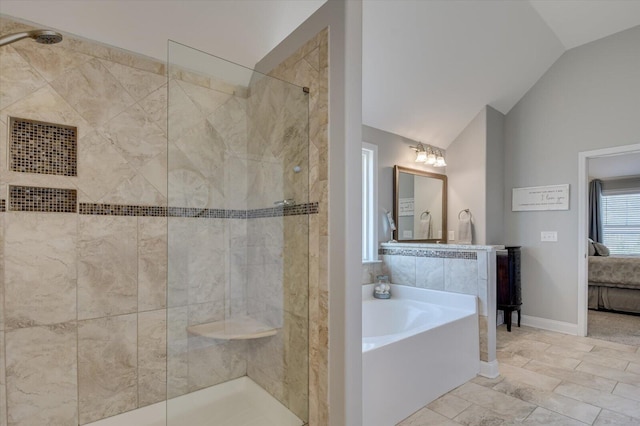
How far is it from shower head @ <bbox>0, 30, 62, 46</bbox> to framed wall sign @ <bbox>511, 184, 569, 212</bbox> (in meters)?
4.66

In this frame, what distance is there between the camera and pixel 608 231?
7.16 m

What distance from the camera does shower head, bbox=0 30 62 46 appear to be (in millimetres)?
1259

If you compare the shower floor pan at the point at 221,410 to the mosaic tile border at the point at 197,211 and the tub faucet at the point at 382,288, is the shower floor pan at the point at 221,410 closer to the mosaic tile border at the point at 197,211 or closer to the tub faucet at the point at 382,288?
the mosaic tile border at the point at 197,211

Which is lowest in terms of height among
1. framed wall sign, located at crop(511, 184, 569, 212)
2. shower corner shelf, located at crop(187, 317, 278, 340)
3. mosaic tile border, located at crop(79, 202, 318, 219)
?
shower corner shelf, located at crop(187, 317, 278, 340)

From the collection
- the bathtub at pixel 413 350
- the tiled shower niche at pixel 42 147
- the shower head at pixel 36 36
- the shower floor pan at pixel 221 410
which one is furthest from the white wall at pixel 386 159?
the shower head at pixel 36 36

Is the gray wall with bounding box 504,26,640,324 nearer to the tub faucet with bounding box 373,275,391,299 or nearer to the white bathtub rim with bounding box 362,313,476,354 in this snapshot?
the tub faucet with bounding box 373,275,391,299

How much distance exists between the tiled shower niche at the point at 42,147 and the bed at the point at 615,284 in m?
6.23

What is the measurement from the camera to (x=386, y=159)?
3.70 metres

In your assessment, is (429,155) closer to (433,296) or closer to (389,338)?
(433,296)

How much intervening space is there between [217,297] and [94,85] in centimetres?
133

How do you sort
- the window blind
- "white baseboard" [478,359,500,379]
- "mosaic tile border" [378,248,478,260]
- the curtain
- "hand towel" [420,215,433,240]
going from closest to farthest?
"white baseboard" [478,359,500,379] → "mosaic tile border" [378,248,478,260] → "hand towel" [420,215,433,240] → the window blind → the curtain

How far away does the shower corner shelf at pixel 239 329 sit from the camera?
1.83 metres

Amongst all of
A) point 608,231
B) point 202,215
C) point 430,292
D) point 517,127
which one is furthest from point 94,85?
point 608,231

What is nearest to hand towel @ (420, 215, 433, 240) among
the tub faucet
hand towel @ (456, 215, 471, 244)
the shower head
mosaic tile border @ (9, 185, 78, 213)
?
hand towel @ (456, 215, 471, 244)
